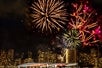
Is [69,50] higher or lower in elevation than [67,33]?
lower

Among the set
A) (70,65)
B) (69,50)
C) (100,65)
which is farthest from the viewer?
(100,65)

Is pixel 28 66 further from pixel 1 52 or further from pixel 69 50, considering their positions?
pixel 1 52

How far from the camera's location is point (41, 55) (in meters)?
75.4

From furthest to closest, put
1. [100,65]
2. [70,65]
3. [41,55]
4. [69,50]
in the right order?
[41,55], [100,65], [69,50], [70,65]

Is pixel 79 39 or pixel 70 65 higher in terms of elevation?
pixel 79 39

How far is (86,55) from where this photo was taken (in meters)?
73.0

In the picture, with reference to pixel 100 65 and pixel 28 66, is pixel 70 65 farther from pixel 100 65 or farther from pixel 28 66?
pixel 100 65

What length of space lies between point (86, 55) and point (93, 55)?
145 inches

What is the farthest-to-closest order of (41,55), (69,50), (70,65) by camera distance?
(41,55)
(69,50)
(70,65)

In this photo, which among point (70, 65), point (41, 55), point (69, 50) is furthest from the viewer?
point (41, 55)

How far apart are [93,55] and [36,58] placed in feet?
51.9

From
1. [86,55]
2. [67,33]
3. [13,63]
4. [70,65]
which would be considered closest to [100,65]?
[86,55]

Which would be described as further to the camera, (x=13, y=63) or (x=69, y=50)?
(x=13, y=63)

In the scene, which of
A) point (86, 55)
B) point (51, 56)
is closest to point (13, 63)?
point (51, 56)
